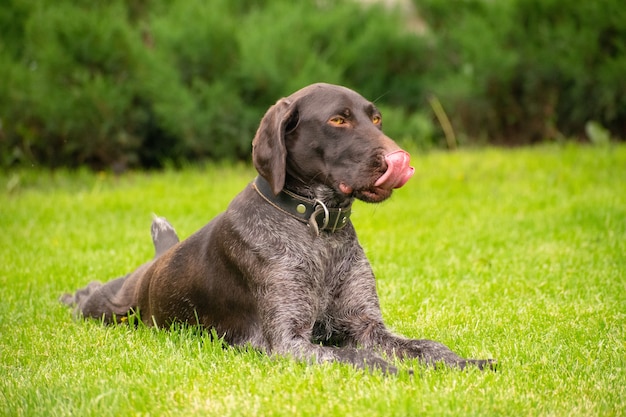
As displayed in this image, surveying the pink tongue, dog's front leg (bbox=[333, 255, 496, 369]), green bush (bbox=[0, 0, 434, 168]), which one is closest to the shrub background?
green bush (bbox=[0, 0, 434, 168])

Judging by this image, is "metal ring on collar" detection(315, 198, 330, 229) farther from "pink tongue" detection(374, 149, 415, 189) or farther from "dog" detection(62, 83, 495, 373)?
"pink tongue" detection(374, 149, 415, 189)

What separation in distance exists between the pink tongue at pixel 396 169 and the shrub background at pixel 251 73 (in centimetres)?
706

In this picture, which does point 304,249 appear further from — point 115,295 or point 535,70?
point 535,70

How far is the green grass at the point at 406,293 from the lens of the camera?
12.5ft

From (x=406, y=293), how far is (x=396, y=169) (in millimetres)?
1997

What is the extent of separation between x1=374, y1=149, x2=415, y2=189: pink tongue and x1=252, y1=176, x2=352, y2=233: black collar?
0.45 m

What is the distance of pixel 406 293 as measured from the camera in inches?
242

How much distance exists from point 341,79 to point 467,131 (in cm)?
207

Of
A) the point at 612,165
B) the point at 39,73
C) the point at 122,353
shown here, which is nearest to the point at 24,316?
the point at 122,353

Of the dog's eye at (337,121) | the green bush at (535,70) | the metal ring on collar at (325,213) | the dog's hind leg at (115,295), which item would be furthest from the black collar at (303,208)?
the green bush at (535,70)

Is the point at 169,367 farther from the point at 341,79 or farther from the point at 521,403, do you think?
the point at 341,79

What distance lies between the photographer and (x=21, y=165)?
1196cm

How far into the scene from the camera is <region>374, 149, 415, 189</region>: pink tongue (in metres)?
4.32

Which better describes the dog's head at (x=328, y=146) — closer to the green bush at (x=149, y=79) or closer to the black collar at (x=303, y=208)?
the black collar at (x=303, y=208)
